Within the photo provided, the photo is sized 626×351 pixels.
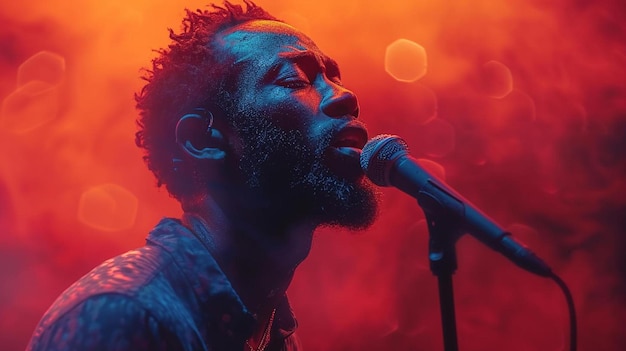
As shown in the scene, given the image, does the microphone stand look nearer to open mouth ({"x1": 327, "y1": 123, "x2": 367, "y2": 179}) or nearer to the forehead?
open mouth ({"x1": 327, "y1": 123, "x2": 367, "y2": 179})

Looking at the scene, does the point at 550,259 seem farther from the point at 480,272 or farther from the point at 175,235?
the point at 175,235

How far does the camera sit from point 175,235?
83.7 inches

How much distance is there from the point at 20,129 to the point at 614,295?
4.62 m

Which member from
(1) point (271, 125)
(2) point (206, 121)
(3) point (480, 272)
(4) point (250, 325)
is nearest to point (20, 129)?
(2) point (206, 121)

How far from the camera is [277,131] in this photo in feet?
7.56

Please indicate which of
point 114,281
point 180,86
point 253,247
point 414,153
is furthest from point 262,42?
point 414,153

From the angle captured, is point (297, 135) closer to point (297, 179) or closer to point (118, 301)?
point (297, 179)

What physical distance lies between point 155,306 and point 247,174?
0.77 meters

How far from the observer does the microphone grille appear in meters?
1.70

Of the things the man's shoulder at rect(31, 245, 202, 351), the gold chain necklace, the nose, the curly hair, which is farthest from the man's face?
the man's shoulder at rect(31, 245, 202, 351)

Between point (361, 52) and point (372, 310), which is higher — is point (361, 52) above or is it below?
above

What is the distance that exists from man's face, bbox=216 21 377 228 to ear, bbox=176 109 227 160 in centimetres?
9

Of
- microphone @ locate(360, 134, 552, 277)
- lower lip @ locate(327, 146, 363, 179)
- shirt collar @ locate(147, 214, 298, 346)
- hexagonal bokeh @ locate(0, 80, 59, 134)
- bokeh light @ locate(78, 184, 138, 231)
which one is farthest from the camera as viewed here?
bokeh light @ locate(78, 184, 138, 231)

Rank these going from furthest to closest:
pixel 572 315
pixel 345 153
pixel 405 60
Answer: pixel 405 60
pixel 345 153
pixel 572 315
